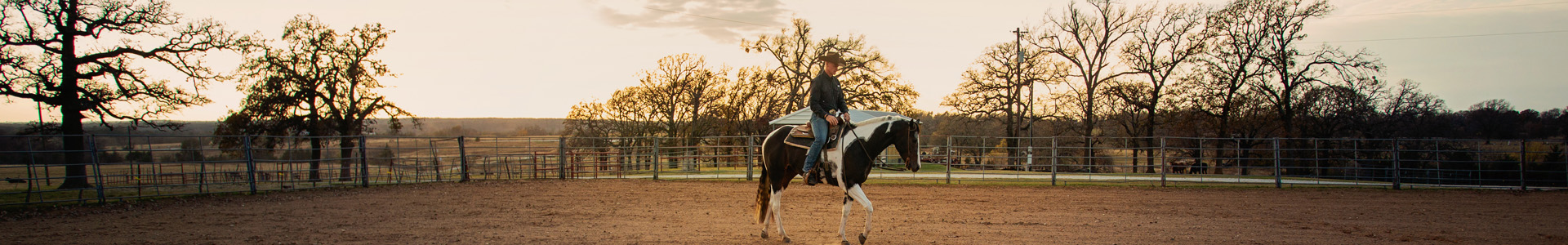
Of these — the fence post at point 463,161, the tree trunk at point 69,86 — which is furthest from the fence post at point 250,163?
the tree trunk at point 69,86

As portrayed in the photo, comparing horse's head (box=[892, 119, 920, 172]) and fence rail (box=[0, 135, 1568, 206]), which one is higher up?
horse's head (box=[892, 119, 920, 172])

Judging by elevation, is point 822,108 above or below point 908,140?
above

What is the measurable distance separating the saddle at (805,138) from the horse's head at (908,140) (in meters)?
0.49

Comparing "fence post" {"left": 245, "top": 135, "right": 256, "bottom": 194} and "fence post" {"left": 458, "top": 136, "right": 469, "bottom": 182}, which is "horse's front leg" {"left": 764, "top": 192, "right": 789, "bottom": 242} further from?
"fence post" {"left": 458, "top": 136, "right": 469, "bottom": 182}

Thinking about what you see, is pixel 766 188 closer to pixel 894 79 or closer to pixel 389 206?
pixel 389 206

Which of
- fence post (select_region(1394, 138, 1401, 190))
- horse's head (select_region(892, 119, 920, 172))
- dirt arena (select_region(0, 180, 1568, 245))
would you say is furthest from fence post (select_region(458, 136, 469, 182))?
fence post (select_region(1394, 138, 1401, 190))

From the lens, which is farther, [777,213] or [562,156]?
[562,156]

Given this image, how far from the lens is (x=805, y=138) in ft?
19.8

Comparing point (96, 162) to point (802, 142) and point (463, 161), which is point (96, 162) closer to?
point (463, 161)

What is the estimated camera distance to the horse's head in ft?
18.9

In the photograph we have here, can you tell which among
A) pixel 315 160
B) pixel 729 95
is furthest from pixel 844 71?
pixel 315 160

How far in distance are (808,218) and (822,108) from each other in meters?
2.23

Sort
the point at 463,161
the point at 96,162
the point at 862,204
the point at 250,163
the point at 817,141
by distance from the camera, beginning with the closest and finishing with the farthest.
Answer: the point at 862,204
the point at 817,141
the point at 96,162
the point at 250,163
the point at 463,161

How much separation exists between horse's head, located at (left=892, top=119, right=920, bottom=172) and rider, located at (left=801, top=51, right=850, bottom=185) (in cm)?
41
